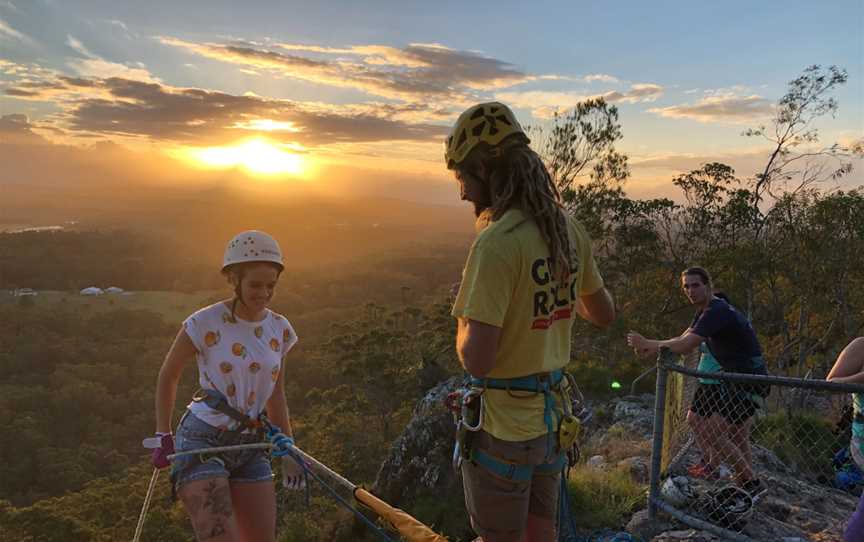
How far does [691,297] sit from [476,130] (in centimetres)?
406

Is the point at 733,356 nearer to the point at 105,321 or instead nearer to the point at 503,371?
the point at 503,371

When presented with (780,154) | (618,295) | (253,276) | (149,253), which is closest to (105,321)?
(149,253)

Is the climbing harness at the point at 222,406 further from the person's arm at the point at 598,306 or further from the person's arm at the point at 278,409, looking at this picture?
the person's arm at the point at 598,306

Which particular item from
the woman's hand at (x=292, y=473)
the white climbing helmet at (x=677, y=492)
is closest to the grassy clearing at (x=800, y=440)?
the white climbing helmet at (x=677, y=492)

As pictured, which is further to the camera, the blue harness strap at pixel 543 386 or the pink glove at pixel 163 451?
the pink glove at pixel 163 451

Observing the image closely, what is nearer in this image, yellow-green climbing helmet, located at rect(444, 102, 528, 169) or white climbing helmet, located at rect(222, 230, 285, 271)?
yellow-green climbing helmet, located at rect(444, 102, 528, 169)

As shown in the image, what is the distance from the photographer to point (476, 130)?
2174 mm

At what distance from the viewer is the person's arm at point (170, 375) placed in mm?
3066

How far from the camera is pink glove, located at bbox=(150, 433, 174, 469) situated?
3.07 meters

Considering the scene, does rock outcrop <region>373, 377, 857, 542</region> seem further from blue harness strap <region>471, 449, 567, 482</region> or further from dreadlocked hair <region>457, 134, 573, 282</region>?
dreadlocked hair <region>457, 134, 573, 282</region>

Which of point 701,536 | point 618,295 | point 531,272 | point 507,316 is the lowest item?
point 618,295

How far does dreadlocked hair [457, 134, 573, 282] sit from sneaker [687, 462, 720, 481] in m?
3.93

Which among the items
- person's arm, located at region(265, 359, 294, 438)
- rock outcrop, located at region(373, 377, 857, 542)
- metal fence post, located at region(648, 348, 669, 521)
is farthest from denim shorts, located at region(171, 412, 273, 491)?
rock outcrop, located at region(373, 377, 857, 542)

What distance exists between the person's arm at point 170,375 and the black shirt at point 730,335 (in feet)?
13.4
